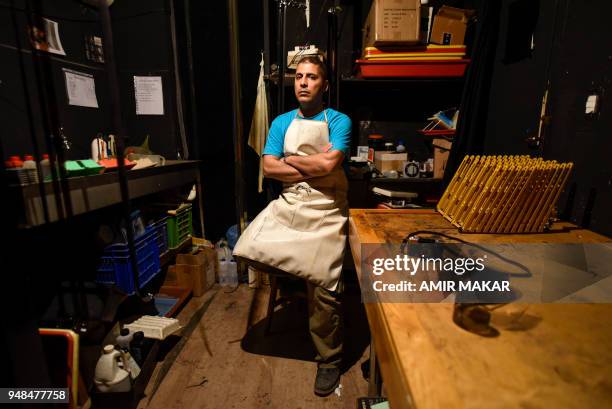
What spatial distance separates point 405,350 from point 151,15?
308cm

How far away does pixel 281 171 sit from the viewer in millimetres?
1817

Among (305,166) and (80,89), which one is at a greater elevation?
(80,89)

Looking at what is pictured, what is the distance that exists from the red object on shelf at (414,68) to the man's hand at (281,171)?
106 cm

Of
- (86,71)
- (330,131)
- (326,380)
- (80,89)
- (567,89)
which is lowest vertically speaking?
(326,380)

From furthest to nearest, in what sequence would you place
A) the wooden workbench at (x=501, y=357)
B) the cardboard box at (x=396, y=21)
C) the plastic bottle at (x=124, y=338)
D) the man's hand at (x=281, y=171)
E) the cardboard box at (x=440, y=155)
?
1. the cardboard box at (x=440, y=155)
2. the cardboard box at (x=396, y=21)
3. the man's hand at (x=281, y=171)
4. the plastic bottle at (x=124, y=338)
5. the wooden workbench at (x=501, y=357)

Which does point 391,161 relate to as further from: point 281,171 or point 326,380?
point 326,380

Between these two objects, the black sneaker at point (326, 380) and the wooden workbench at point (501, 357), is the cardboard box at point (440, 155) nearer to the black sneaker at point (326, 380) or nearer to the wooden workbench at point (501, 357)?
the black sneaker at point (326, 380)

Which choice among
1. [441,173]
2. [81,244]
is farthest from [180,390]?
[441,173]

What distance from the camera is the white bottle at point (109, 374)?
4.72 feet

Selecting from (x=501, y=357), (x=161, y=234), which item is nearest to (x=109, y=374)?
(x=161, y=234)

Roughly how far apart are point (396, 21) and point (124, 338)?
2.58m

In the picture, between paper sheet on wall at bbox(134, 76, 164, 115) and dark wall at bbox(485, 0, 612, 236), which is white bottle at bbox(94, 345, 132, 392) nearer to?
paper sheet on wall at bbox(134, 76, 164, 115)

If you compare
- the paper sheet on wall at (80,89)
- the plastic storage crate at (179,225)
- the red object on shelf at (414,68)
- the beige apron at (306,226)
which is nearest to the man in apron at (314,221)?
the beige apron at (306,226)

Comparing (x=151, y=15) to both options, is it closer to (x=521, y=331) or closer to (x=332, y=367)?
(x=332, y=367)
